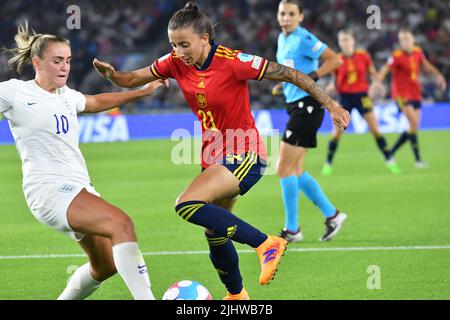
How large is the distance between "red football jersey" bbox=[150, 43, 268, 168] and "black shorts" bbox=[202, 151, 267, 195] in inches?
1.8

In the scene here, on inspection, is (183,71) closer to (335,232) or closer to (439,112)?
(335,232)

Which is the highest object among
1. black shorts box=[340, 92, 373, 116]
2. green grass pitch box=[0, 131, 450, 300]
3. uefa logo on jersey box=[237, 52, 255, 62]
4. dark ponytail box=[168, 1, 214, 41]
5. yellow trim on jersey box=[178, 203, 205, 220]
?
dark ponytail box=[168, 1, 214, 41]

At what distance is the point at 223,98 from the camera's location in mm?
6109

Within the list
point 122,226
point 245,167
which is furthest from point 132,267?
point 245,167

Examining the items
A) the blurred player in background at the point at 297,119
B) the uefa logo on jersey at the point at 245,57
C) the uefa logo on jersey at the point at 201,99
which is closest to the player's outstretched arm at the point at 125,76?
the uefa logo on jersey at the point at 201,99

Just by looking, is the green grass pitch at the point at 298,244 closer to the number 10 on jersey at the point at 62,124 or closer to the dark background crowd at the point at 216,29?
the number 10 on jersey at the point at 62,124

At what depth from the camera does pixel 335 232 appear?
9141mm

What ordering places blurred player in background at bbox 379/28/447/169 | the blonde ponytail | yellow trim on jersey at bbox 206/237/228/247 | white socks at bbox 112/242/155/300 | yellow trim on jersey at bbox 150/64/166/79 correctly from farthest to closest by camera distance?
blurred player in background at bbox 379/28/447/169 → yellow trim on jersey at bbox 150/64/166/79 → yellow trim on jersey at bbox 206/237/228/247 → the blonde ponytail → white socks at bbox 112/242/155/300

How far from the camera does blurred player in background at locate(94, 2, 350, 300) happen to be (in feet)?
19.1

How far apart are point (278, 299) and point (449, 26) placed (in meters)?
22.6

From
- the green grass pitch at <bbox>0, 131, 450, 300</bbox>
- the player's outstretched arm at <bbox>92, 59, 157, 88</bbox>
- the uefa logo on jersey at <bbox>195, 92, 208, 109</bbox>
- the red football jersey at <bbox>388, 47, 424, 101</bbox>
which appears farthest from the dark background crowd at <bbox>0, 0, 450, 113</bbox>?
the uefa logo on jersey at <bbox>195, 92, 208, 109</bbox>

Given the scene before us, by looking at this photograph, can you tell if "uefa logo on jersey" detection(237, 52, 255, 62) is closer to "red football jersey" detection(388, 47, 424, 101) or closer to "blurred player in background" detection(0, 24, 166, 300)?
"blurred player in background" detection(0, 24, 166, 300)

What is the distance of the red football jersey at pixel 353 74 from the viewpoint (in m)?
15.9

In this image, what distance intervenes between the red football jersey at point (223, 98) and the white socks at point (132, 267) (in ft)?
3.88
